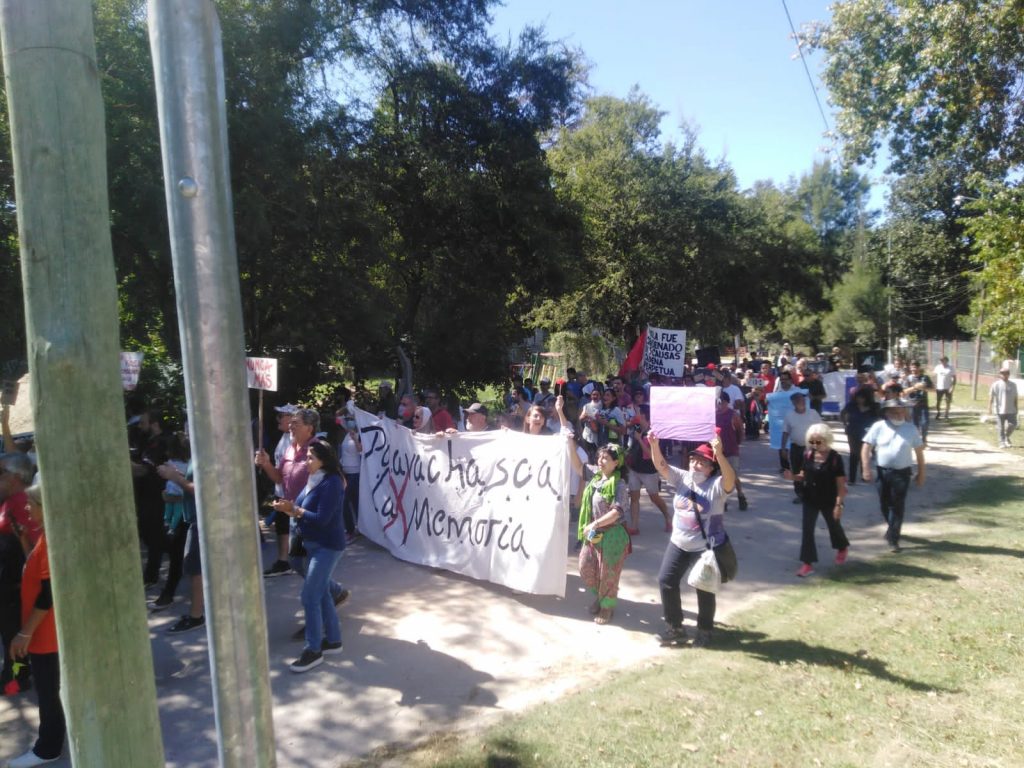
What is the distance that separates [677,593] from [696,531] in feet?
1.70

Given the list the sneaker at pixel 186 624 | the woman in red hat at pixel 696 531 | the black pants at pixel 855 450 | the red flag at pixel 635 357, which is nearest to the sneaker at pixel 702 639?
the woman in red hat at pixel 696 531

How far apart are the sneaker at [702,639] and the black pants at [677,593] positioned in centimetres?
4

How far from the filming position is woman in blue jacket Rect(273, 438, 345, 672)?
5516mm

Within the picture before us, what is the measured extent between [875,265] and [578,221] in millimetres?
35650

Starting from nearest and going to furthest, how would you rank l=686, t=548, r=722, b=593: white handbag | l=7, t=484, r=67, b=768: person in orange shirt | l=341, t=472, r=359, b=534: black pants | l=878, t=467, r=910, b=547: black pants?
l=7, t=484, r=67, b=768: person in orange shirt, l=686, t=548, r=722, b=593: white handbag, l=878, t=467, r=910, b=547: black pants, l=341, t=472, r=359, b=534: black pants

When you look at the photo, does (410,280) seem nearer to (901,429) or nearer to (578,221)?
(578,221)

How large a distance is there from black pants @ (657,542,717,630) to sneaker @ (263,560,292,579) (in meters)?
3.98

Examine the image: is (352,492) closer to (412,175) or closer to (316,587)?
(316,587)

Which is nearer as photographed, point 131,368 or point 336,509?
point 336,509

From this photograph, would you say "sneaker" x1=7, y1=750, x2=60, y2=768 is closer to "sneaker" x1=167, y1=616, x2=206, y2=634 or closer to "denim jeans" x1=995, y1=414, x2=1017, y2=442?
"sneaker" x1=167, y1=616, x2=206, y2=634

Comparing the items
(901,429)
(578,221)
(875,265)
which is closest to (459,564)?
(901,429)

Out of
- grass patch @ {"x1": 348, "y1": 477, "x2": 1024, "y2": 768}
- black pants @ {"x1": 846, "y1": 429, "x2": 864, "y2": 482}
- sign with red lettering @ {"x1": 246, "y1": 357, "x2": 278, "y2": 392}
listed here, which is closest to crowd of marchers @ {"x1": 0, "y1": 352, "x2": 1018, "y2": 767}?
sign with red lettering @ {"x1": 246, "y1": 357, "x2": 278, "y2": 392}

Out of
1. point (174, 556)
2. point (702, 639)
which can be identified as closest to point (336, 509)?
point (174, 556)

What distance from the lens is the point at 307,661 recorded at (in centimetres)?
554
